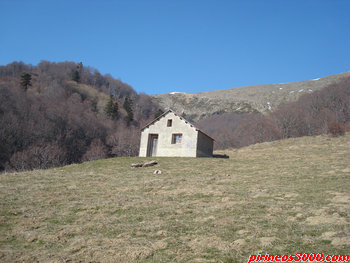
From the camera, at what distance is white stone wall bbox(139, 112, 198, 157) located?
120 ft

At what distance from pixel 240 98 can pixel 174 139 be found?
140 meters

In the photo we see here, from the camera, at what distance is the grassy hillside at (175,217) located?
846 centimetres

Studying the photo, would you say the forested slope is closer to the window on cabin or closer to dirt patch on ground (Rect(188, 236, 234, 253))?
the window on cabin

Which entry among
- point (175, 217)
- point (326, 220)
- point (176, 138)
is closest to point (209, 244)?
point (175, 217)

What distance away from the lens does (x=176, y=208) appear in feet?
43.8

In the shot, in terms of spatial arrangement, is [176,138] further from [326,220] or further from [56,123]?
[56,123]

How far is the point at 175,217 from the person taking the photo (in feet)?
39.5

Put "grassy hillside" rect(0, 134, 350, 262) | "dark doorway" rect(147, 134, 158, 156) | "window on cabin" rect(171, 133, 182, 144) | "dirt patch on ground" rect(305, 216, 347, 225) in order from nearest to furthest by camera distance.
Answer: "grassy hillside" rect(0, 134, 350, 262), "dirt patch on ground" rect(305, 216, 347, 225), "window on cabin" rect(171, 133, 182, 144), "dark doorway" rect(147, 134, 158, 156)

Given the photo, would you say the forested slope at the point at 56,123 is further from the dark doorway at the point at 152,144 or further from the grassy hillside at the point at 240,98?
the grassy hillside at the point at 240,98

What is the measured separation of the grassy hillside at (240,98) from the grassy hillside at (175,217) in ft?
430

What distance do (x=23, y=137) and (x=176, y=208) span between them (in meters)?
66.3

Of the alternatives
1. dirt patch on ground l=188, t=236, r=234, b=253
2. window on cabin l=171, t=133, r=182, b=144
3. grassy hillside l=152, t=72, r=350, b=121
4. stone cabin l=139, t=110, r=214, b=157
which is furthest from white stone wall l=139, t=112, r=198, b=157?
grassy hillside l=152, t=72, r=350, b=121

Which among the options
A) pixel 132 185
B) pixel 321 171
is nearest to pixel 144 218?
pixel 132 185

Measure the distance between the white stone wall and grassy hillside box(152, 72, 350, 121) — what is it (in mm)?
112446
